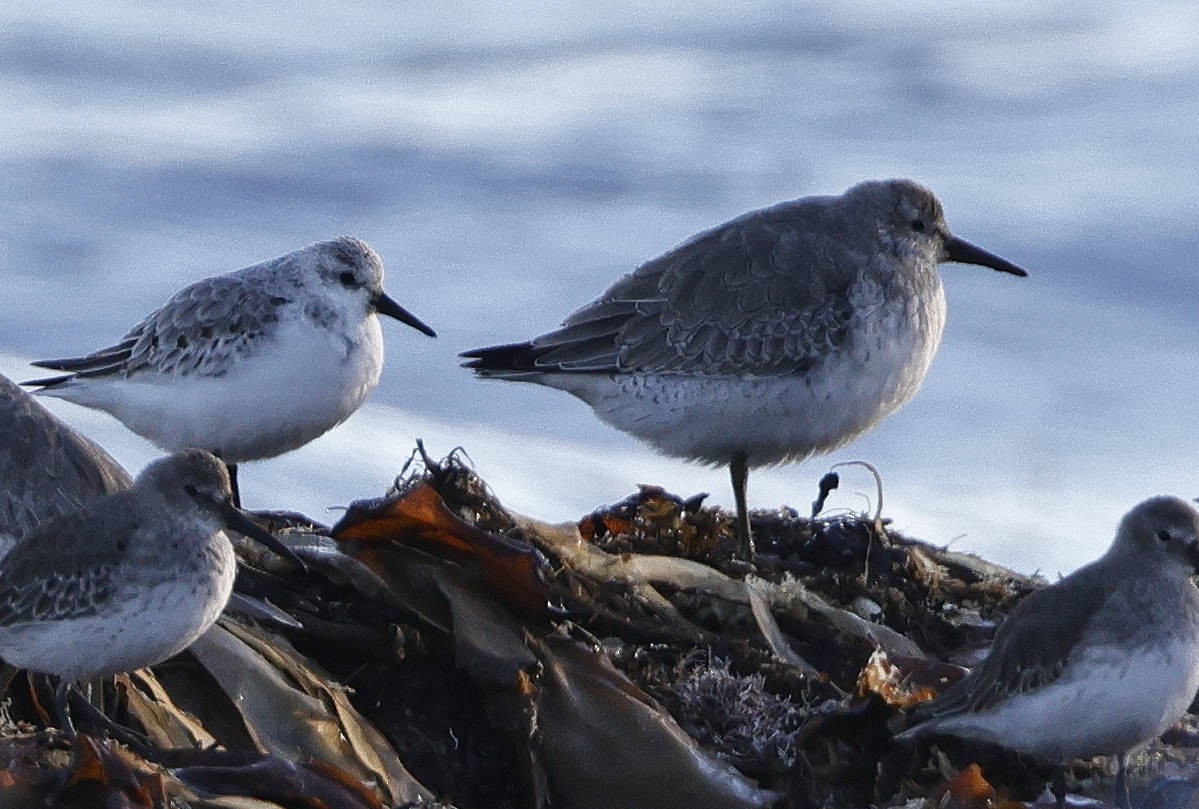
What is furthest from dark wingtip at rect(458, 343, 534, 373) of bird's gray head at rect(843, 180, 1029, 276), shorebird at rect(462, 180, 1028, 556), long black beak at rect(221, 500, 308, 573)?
long black beak at rect(221, 500, 308, 573)

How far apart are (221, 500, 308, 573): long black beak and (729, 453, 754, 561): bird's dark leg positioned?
2116 millimetres

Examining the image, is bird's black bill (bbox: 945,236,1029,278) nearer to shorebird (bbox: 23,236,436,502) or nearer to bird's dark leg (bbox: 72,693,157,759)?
shorebird (bbox: 23,236,436,502)

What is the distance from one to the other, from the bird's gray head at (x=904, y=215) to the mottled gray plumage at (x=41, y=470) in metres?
3.76

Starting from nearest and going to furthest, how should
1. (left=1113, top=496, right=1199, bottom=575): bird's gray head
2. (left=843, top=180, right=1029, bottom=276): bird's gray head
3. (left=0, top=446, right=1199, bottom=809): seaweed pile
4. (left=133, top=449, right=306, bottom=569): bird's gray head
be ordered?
(left=0, top=446, right=1199, bottom=809): seaweed pile, (left=133, top=449, right=306, bottom=569): bird's gray head, (left=1113, top=496, right=1199, bottom=575): bird's gray head, (left=843, top=180, right=1029, bottom=276): bird's gray head

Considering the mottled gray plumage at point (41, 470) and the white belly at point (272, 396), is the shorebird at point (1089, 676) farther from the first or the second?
the white belly at point (272, 396)

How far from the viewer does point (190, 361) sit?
26.5 feet

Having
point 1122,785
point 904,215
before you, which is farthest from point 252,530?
point 904,215

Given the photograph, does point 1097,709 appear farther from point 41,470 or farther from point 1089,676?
point 41,470

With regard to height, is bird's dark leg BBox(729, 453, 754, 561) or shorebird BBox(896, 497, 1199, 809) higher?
shorebird BBox(896, 497, 1199, 809)

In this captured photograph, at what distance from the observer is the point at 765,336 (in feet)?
Answer: 27.4

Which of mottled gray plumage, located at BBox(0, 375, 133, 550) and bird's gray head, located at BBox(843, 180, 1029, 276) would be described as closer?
mottled gray plumage, located at BBox(0, 375, 133, 550)

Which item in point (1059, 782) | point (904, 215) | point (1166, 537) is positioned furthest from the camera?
point (904, 215)

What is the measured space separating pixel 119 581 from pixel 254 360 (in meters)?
2.72

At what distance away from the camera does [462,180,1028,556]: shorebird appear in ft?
27.2
